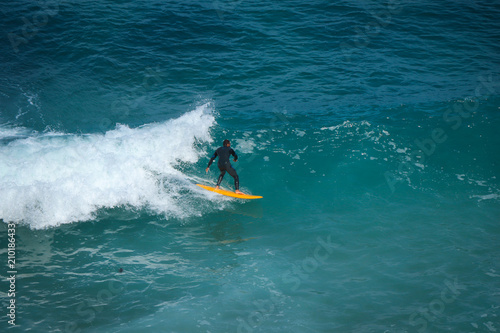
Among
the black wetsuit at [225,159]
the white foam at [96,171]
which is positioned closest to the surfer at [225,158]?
the black wetsuit at [225,159]

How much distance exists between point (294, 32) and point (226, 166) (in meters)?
Answer: 11.7

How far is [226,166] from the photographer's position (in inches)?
506

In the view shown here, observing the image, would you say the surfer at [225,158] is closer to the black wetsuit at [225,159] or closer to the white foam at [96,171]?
the black wetsuit at [225,159]

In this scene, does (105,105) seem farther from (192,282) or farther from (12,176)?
(192,282)

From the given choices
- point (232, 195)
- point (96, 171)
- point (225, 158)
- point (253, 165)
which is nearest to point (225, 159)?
point (225, 158)

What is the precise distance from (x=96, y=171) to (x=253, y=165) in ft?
16.6

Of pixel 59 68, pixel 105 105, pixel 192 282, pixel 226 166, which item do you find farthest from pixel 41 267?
pixel 59 68

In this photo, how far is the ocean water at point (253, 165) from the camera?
928cm

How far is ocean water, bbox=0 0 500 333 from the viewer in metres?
9.28

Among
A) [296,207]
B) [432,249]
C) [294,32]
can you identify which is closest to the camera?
[432,249]

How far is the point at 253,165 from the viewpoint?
48.4 feet

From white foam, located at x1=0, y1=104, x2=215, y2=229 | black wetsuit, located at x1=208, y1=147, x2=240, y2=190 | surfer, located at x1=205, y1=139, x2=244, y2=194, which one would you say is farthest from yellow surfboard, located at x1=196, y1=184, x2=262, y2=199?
white foam, located at x1=0, y1=104, x2=215, y2=229

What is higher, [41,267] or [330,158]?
[330,158]

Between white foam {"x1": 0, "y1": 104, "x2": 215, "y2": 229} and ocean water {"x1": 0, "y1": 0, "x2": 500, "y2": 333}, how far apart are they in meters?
0.06
